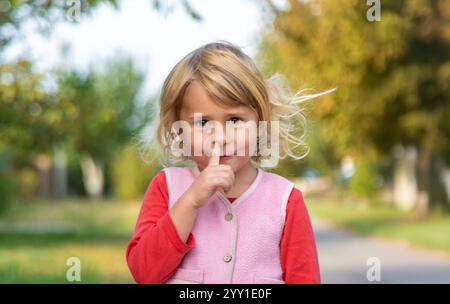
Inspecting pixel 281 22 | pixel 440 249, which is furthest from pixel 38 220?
pixel 440 249

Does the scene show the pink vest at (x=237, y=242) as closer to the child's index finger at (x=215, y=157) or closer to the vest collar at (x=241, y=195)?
→ the vest collar at (x=241, y=195)

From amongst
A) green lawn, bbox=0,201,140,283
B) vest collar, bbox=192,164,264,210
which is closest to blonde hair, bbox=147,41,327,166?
vest collar, bbox=192,164,264,210

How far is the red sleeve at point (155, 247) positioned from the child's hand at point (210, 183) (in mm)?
101

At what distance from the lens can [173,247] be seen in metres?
1.98

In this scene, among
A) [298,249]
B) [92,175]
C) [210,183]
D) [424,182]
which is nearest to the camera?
[210,183]

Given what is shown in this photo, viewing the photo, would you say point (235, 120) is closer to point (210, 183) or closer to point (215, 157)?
point (215, 157)

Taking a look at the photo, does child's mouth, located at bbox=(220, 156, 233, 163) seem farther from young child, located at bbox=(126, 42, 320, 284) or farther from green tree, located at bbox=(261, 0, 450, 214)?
green tree, located at bbox=(261, 0, 450, 214)

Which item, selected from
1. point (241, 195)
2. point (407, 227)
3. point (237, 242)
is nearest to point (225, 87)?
point (241, 195)

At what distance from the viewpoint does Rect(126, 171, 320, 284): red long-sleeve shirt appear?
1.99 meters

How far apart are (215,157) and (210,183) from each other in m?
→ 0.11

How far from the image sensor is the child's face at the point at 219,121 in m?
2.06

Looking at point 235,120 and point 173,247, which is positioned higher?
point 235,120

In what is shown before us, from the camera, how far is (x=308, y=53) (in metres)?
17.8

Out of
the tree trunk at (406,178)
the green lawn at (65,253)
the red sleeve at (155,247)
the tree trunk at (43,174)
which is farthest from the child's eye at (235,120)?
the tree trunk at (43,174)
